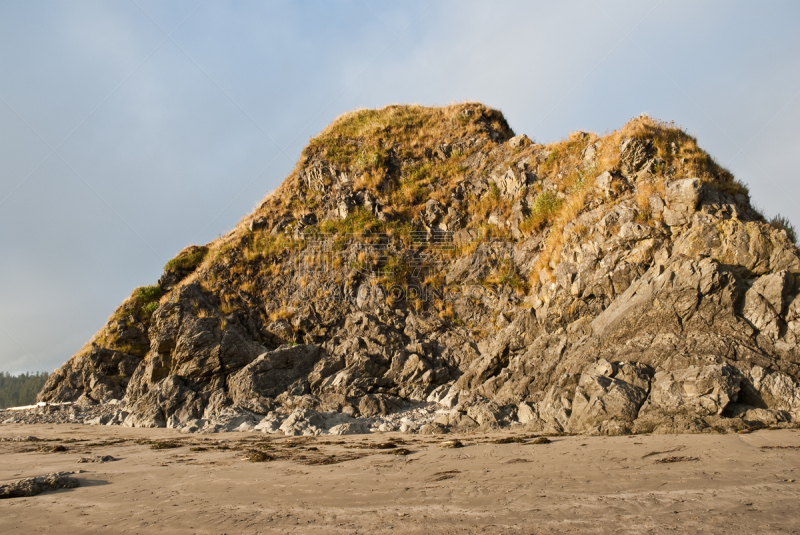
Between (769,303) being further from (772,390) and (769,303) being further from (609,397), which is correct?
(609,397)

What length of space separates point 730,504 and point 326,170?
74.2ft

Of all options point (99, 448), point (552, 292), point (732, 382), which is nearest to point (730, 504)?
point (732, 382)

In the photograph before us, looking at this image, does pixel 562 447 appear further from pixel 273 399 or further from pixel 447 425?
pixel 273 399

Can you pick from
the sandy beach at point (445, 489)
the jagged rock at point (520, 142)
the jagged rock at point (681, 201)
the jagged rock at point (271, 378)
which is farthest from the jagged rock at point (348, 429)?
the jagged rock at point (520, 142)

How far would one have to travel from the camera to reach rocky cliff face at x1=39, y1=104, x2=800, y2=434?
10.9 metres

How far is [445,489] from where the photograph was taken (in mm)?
6059

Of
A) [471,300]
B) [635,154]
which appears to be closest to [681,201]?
[635,154]

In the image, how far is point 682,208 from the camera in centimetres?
1390

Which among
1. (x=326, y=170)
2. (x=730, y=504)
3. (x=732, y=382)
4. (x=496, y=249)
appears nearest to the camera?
(x=730, y=504)

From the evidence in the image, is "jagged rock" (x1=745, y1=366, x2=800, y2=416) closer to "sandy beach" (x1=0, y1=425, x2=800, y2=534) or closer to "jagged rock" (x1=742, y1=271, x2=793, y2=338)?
"jagged rock" (x1=742, y1=271, x2=793, y2=338)

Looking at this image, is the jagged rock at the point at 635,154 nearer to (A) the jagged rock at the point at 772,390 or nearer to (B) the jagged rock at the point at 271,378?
(A) the jagged rock at the point at 772,390

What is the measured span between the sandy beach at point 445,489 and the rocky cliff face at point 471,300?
238cm

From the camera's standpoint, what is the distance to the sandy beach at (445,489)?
4719mm

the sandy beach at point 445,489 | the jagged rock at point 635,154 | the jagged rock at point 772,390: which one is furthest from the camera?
the jagged rock at point 635,154
